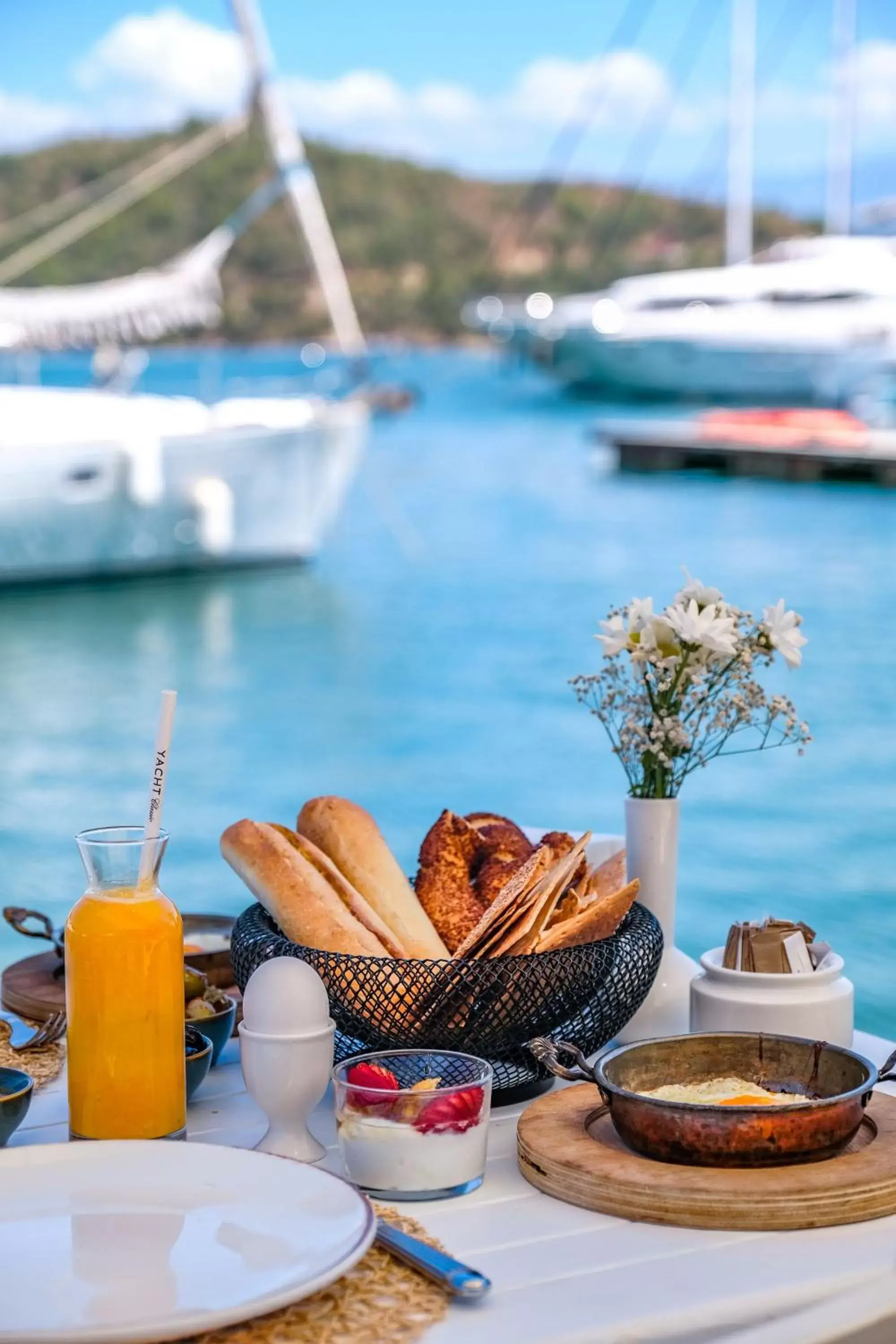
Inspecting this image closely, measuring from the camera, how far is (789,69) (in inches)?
2430

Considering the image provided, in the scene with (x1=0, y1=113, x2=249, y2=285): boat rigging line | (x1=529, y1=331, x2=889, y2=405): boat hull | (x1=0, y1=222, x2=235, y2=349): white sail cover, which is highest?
(x1=529, y1=331, x2=889, y2=405): boat hull

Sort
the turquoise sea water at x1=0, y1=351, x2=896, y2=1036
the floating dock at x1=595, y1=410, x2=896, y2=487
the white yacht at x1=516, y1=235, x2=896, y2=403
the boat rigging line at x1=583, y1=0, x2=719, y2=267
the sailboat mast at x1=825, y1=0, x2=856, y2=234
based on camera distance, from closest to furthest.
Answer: the turquoise sea water at x1=0, y1=351, x2=896, y2=1036 → the floating dock at x1=595, y1=410, x2=896, y2=487 → the boat rigging line at x1=583, y1=0, x2=719, y2=267 → the sailboat mast at x1=825, y1=0, x2=856, y2=234 → the white yacht at x1=516, y1=235, x2=896, y2=403

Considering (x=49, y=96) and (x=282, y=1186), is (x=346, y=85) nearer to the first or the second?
(x=49, y=96)

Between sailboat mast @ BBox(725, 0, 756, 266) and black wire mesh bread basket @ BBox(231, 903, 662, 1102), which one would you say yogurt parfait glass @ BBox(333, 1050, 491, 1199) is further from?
sailboat mast @ BBox(725, 0, 756, 266)

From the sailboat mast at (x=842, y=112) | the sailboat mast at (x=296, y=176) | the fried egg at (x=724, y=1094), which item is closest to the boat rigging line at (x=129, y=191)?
the sailboat mast at (x=296, y=176)

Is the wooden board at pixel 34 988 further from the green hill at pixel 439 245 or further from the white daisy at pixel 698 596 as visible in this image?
the green hill at pixel 439 245

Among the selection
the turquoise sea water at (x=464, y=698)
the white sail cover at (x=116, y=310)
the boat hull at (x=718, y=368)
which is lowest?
the turquoise sea water at (x=464, y=698)

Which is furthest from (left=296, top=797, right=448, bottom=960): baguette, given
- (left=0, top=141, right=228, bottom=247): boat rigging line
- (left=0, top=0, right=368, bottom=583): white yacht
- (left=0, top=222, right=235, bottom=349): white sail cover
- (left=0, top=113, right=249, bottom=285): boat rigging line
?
(left=0, top=141, right=228, bottom=247): boat rigging line

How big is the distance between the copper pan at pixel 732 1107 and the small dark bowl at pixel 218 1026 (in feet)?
0.83

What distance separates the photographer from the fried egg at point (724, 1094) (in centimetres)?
103

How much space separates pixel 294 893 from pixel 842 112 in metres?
27.5

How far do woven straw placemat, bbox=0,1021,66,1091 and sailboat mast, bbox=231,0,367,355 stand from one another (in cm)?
890

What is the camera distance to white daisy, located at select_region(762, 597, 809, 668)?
133 cm

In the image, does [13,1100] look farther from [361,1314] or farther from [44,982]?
[44,982]
